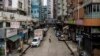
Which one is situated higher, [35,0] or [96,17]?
[35,0]

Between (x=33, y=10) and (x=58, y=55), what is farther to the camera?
(x=33, y=10)

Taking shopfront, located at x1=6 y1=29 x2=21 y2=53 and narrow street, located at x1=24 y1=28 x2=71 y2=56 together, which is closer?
shopfront, located at x1=6 y1=29 x2=21 y2=53

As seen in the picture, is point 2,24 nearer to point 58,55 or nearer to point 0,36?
point 0,36

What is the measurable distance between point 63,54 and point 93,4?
9.62 meters

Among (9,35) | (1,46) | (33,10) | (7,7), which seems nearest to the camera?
(1,46)

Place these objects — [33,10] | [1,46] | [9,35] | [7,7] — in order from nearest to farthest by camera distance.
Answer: [1,46] < [9,35] < [7,7] < [33,10]

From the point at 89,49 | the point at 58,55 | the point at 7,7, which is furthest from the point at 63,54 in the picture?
the point at 7,7

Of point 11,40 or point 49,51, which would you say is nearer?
point 11,40

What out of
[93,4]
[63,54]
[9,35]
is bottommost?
[63,54]

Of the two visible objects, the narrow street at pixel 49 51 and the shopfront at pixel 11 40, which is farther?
the narrow street at pixel 49 51

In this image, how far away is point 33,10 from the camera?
6078 inches

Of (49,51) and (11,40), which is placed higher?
(11,40)

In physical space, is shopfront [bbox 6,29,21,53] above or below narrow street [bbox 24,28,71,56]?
above

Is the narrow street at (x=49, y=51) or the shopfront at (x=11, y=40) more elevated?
the shopfront at (x=11, y=40)
